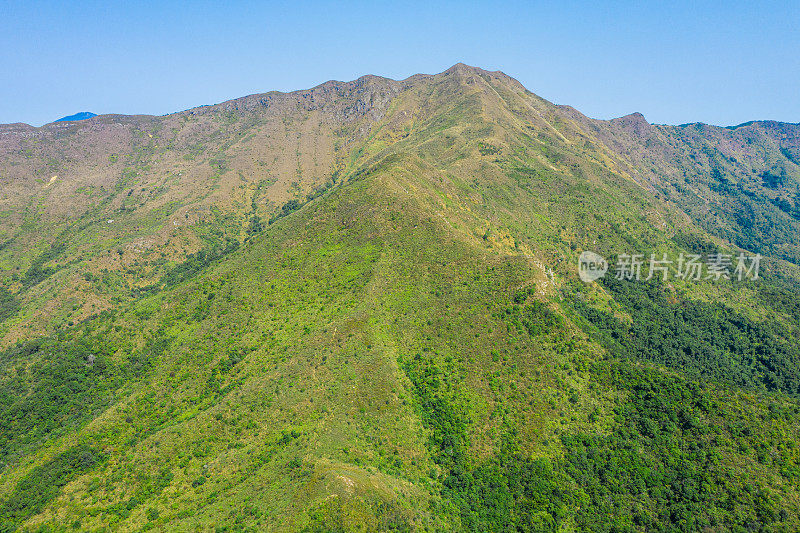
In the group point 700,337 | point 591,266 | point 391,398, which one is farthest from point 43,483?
point 700,337

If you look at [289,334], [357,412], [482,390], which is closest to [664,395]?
[482,390]

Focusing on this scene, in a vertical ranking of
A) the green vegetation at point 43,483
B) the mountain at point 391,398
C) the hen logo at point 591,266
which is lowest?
the green vegetation at point 43,483

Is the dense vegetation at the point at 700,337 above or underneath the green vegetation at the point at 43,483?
above

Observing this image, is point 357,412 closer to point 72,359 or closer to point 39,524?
point 39,524
